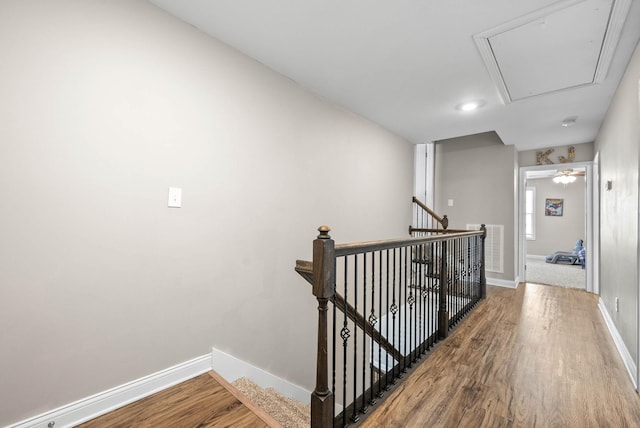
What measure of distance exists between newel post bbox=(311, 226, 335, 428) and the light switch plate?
3.31 feet

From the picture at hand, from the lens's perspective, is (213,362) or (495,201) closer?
(213,362)

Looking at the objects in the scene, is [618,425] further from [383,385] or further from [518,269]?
[518,269]

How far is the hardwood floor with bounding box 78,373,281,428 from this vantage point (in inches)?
58.0

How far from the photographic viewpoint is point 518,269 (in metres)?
4.94

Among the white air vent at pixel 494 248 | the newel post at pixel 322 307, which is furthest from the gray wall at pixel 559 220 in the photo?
the newel post at pixel 322 307

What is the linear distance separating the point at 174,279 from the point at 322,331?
3.35ft

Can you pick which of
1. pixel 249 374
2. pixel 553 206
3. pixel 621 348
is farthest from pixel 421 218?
pixel 553 206

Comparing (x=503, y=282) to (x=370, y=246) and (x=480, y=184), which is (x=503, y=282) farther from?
(x=370, y=246)

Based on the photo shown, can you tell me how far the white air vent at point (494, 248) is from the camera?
4766mm

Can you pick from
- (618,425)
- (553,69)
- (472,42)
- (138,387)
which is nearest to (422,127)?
(553,69)

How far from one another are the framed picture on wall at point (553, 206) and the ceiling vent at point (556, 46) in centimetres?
730

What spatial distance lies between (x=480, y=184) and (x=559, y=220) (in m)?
5.29

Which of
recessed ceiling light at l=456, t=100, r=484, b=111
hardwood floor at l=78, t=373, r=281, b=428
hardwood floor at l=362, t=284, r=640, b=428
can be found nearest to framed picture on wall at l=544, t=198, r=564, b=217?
hardwood floor at l=362, t=284, r=640, b=428

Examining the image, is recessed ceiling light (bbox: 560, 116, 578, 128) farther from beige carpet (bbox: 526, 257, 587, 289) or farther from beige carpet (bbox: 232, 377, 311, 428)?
beige carpet (bbox: 232, 377, 311, 428)
